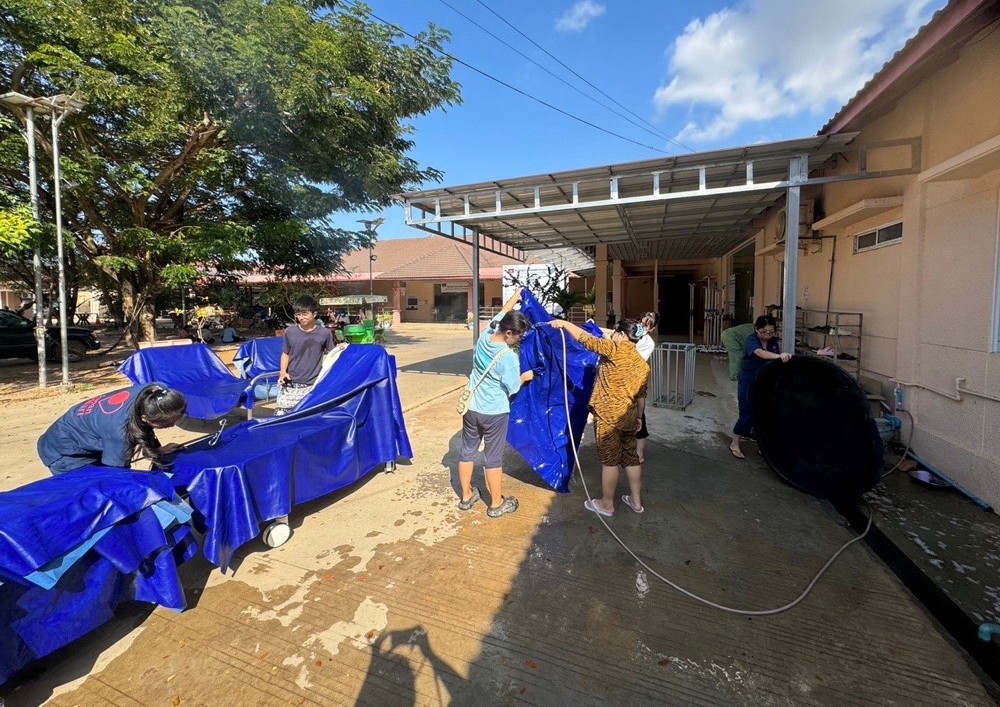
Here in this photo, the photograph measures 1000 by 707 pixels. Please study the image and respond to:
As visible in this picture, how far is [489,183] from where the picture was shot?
6215 mm

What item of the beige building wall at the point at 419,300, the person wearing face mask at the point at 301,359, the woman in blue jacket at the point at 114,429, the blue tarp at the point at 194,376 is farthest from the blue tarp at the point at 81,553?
the beige building wall at the point at 419,300

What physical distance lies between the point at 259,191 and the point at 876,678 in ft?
46.3

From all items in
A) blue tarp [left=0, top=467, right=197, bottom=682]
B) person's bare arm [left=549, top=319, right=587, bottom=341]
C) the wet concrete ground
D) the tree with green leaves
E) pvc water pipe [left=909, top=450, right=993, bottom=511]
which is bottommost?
the wet concrete ground

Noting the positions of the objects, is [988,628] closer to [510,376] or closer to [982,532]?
[982,532]

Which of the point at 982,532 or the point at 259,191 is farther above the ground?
the point at 259,191

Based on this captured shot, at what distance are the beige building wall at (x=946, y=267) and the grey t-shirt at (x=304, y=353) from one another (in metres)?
5.42

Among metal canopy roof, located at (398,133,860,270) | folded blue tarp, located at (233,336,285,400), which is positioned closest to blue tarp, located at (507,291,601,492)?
metal canopy roof, located at (398,133,860,270)

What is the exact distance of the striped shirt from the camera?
10.7 ft

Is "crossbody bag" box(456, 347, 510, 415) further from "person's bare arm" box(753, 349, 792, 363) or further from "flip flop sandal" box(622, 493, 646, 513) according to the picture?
"person's bare arm" box(753, 349, 792, 363)

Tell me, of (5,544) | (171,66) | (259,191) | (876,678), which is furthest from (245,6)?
(876,678)

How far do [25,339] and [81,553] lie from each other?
1354 centimetres

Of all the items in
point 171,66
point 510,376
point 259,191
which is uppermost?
point 171,66

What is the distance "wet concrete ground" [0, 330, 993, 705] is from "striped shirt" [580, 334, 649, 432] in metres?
0.77

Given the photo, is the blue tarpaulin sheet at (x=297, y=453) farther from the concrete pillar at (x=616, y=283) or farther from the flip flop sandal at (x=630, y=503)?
the concrete pillar at (x=616, y=283)
